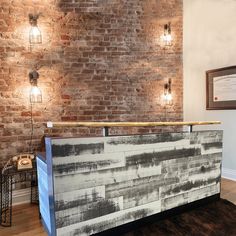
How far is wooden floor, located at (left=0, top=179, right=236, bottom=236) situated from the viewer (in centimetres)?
231

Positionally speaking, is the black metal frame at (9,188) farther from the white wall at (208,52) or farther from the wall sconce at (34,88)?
the white wall at (208,52)

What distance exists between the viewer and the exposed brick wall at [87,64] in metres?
3.07

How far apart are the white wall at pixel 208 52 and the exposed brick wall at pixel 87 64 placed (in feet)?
0.59

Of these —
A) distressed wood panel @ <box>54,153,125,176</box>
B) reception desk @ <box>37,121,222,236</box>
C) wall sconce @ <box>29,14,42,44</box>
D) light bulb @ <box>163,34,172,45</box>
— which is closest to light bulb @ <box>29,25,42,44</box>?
wall sconce @ <box>29,14,42,44</box>

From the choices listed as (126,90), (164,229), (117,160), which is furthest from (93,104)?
(164,229)

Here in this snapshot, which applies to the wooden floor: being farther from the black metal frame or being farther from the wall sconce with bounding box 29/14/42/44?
the wall sconce with bounding box 29/14/42/44

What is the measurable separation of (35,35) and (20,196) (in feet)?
7.05

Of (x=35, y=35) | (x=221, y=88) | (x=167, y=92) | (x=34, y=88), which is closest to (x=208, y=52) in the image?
(x=221, y=88)

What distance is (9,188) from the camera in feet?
9.82

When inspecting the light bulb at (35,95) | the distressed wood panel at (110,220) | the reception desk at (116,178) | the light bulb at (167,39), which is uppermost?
the light bulb at (167,39)

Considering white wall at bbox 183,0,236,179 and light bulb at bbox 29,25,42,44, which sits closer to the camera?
light bulb at bbox 29,25,42,44

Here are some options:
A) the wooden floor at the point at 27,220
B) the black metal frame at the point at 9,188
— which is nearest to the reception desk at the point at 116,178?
the wooden floor at the point at 27,220

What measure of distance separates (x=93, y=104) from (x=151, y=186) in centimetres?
180

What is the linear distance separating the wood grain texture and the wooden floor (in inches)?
27.1
